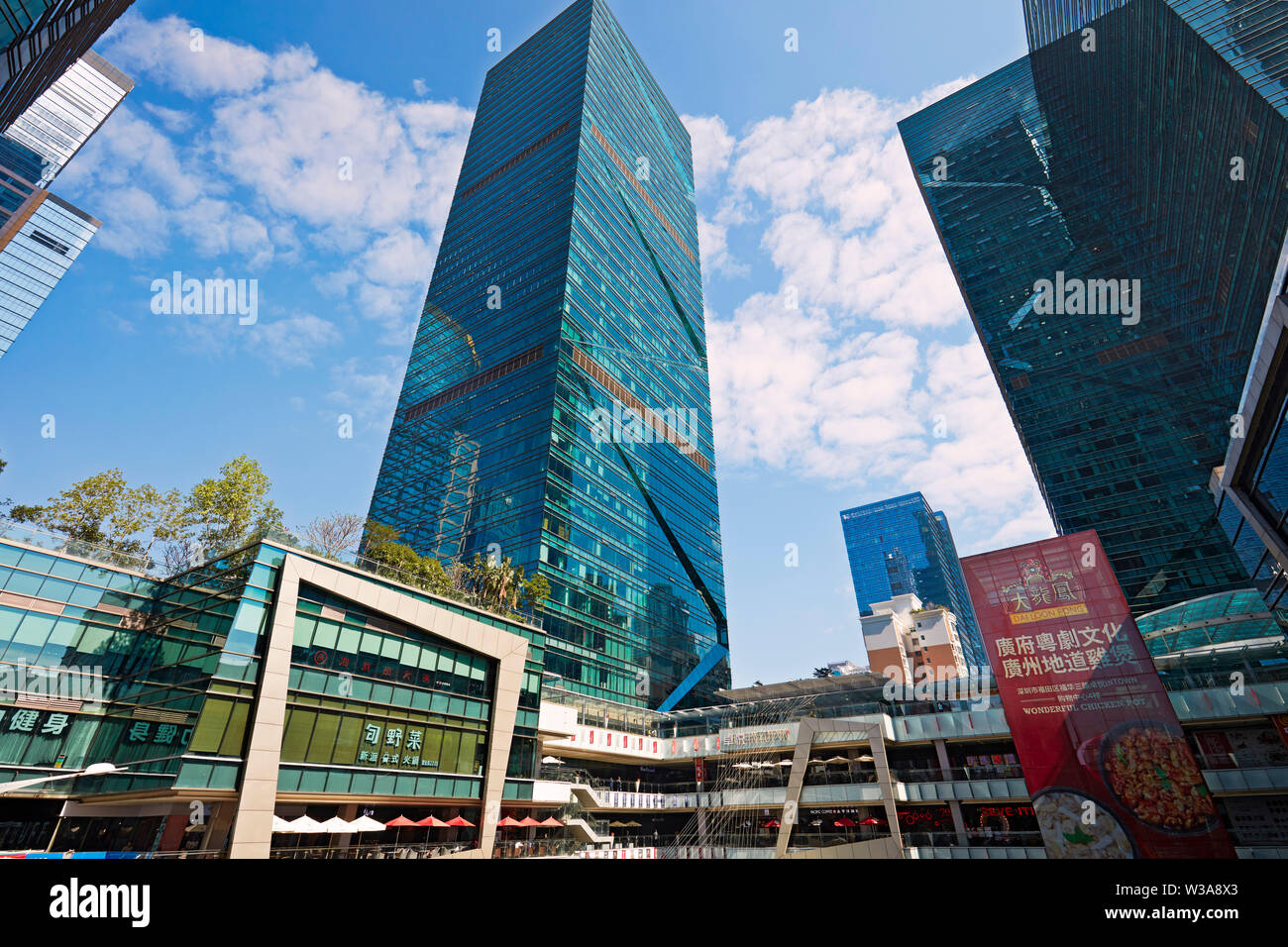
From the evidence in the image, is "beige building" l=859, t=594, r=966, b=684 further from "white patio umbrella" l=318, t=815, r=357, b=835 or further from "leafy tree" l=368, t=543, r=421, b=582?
"white patio umbrella" l=318, t=815, r=357, b=835

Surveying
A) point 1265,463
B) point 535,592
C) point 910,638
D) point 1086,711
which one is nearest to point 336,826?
point 535,592

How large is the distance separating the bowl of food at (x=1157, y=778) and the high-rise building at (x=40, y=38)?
4917 cm

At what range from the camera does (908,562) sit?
611 ft

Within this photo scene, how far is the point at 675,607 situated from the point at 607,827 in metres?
35.9

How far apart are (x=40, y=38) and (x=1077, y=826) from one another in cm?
5616

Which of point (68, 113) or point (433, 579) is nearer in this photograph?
point (433, 579)

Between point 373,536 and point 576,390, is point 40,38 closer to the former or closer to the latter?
point 373,536

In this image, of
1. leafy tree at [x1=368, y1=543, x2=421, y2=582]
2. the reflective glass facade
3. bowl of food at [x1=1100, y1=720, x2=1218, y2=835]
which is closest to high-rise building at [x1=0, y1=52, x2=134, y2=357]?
leafy tree at [x1=368, y1=543, x2=421, y2=582]

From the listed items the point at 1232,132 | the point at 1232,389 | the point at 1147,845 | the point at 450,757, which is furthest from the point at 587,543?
the point at 1232,389

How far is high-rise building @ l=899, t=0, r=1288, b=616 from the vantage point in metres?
48.1

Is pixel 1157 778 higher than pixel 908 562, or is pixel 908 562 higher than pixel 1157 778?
pixel 908 562

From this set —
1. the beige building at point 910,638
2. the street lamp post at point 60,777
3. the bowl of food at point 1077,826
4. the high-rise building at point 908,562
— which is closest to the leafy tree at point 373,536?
the street lamp post at point 60,777

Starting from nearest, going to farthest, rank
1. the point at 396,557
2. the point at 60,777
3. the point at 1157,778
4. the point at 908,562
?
the point at 60,777, the point at 1157,778, the point at 396,557, the point at 908,562

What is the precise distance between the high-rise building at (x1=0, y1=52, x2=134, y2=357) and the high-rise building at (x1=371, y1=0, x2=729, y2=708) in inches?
2543
